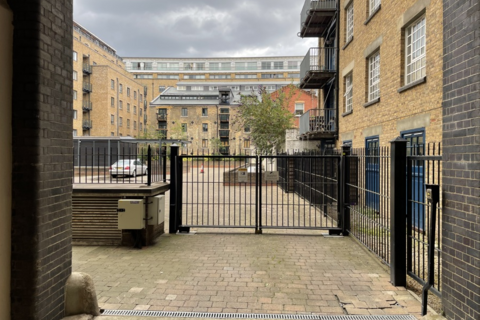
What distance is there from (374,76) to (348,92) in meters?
2.82

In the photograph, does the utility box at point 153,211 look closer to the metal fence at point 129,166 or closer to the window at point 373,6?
the metal fence at point 129,166

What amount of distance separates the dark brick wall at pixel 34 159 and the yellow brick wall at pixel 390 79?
7.58 metres

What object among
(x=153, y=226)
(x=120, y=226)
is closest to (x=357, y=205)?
(x=153, y=226)

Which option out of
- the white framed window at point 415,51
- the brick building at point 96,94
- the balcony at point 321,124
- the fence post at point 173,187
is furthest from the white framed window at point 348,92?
Answer: the brick building at point 96,94

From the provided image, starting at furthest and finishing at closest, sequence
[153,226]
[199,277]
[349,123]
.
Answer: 1. [349,123]
2. [153,226]
3. [199,277]

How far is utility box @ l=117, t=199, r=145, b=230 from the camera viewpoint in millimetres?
6258

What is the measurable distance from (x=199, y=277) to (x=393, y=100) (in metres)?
8.01

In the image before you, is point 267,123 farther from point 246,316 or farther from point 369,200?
point 246,316

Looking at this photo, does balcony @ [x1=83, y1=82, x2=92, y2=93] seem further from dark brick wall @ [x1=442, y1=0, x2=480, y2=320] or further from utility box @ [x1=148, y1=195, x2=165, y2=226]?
dark brick wall @ [x1=442, y1=0, x2=480, y2=320]

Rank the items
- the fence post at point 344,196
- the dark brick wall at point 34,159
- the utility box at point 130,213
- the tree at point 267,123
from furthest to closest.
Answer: the tree at point 267,123 < the fence post at point 344,196 < the utility box at point 130,213 < the dark brick wall at point 34,159

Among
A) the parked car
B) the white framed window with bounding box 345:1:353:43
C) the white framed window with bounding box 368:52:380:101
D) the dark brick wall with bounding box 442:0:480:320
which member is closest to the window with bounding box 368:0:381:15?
the white framed window with bounding box 368:52:380:101

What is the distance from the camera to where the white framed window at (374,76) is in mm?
11720

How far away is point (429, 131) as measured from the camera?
793cm

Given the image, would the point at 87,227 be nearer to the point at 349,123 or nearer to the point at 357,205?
the point at 357,205
